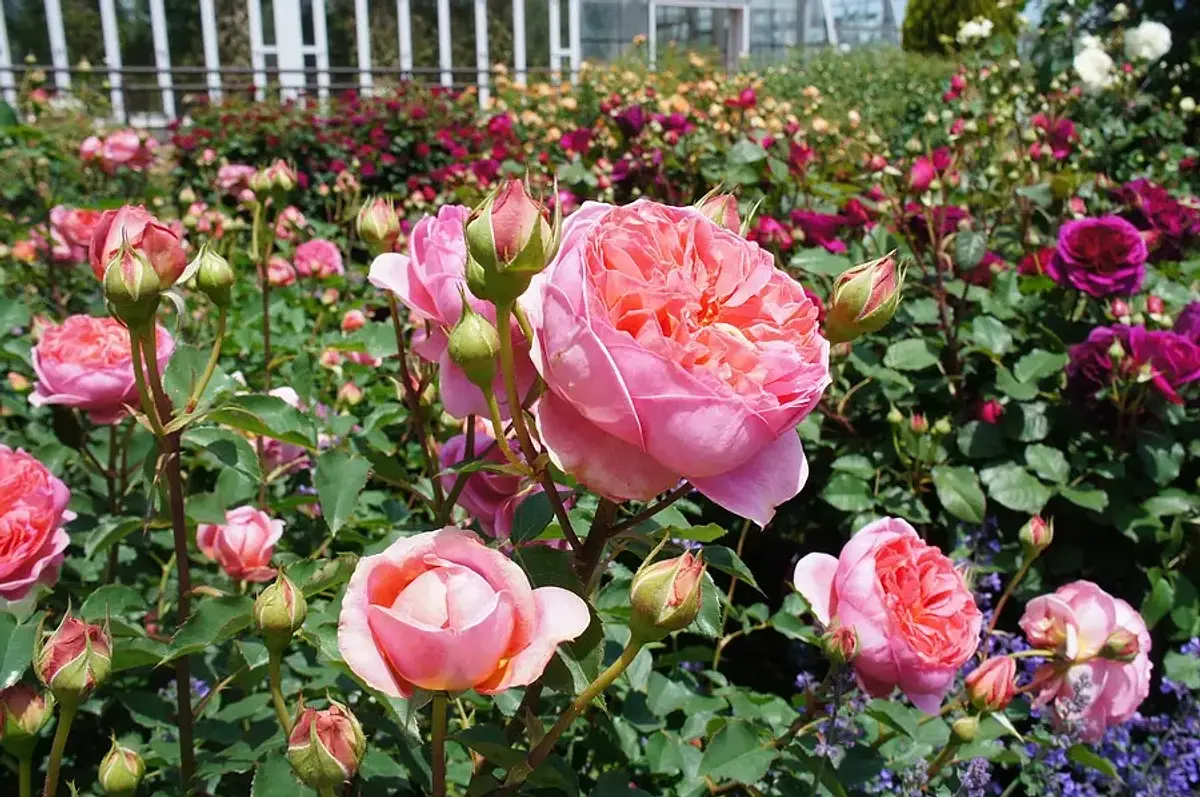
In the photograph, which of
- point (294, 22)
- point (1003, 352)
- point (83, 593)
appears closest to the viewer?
point (83, 593)

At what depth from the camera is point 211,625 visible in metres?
0.63

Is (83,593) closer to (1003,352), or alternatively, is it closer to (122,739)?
(122,739)

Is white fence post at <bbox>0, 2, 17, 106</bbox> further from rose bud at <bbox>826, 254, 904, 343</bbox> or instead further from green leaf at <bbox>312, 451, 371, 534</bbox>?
rose bud at <bbox>826, 254, 904, 343</bbox>

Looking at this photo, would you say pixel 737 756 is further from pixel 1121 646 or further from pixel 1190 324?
pixel 1190 324

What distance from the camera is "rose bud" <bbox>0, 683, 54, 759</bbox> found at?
570mm

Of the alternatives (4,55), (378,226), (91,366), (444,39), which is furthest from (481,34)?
(378,226)

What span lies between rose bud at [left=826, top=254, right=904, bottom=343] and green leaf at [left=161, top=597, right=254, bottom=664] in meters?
0.40

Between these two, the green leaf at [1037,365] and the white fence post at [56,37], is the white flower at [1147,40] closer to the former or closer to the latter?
the green leaf at [1037,365]

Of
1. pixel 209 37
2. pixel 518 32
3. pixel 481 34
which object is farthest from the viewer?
pixel 518 32

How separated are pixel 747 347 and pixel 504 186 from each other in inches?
5.3

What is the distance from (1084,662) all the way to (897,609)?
0.94 ft

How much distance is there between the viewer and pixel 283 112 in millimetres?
6238

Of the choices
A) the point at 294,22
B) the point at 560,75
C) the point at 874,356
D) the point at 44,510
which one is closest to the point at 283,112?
the point at 560,75

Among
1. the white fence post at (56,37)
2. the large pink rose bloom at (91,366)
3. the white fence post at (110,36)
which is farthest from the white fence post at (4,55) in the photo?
the large pink rose bloom at (91,366)
